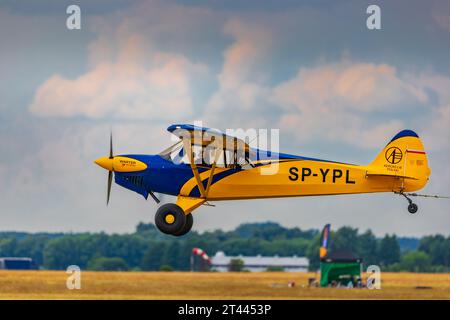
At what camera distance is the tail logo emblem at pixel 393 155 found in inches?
1144

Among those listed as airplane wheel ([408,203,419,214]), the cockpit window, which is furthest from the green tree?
airplane wheel ([408,203,419,214])

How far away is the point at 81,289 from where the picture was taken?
5016 centimetres

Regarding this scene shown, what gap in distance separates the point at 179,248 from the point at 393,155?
203ft

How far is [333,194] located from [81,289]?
78.2 ft

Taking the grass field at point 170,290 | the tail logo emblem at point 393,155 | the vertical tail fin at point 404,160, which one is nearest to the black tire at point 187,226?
the vertical tail fin at point 404,160

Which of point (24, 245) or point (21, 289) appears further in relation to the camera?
point (24, 245)

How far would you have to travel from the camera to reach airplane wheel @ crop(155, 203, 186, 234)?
28484mm

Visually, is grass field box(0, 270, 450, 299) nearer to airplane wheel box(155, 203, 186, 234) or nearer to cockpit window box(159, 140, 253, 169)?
airplane wheel box(155, 203, 186, 234)

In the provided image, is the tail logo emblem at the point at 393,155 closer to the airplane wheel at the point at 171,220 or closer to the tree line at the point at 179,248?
the airplane wheel at the point at 171,220

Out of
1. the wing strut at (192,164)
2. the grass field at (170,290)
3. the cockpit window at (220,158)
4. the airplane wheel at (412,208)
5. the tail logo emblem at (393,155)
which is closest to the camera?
the airplane wheel at (412,208)

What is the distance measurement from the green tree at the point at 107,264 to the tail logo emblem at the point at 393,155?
5257 cm

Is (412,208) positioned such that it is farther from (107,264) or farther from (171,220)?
(107,264)
